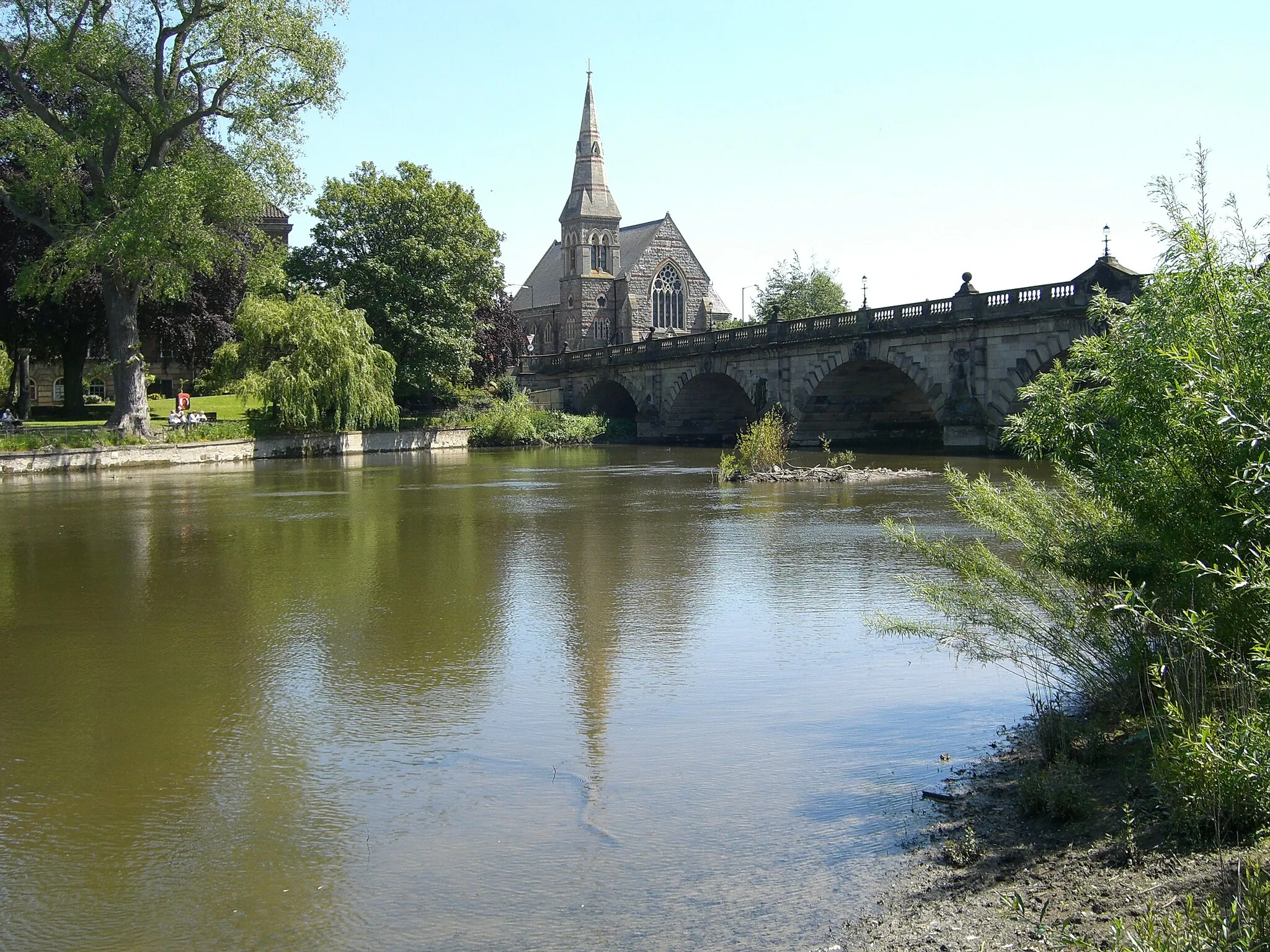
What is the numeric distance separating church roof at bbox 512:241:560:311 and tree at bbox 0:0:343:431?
62725 mm

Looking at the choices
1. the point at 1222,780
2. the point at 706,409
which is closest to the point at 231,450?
the point at 706,409

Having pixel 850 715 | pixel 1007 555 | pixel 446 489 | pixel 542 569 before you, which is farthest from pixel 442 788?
pixel 446 489

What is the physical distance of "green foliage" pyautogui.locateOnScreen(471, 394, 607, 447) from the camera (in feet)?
167

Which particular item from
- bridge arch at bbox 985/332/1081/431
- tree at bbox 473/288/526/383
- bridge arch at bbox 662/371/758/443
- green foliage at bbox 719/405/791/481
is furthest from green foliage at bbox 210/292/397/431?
bridge arch at bbox 985/332/1081/431

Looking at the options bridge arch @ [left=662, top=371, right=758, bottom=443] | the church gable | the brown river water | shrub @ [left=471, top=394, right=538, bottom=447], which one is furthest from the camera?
the church gable

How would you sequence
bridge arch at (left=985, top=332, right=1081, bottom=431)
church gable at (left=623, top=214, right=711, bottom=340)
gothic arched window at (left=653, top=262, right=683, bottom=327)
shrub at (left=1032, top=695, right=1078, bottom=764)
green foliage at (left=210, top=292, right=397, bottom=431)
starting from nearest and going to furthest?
shrub at (left=1032, top=695, right=1078, bottom=764) < bridge arch at (left=985, top=332, right=1081, bottom=431) < green foliage at (left=210, top=292, right=397, bottom=431) < church gable at (left=623, top=214, right=711, bottom=340) < gothic arched window at (left=653, top=262, right=683, bottom=327)

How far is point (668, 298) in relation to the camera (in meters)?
92.8

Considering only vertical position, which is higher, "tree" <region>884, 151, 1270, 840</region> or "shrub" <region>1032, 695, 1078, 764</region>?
"tree" <region>884, 151, 1270, 840</region>

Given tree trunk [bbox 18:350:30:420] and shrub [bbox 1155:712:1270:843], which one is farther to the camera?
tree trunk [bbox 18:350:30:420]

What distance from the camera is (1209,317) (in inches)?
236

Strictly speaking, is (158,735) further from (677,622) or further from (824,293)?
(824,293)

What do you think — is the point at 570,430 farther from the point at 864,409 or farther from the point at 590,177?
the point at 590,177

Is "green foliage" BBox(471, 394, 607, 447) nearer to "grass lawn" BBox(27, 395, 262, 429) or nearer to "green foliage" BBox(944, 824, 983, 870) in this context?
"grass lawn" BBox(27, 395, 262, 429)

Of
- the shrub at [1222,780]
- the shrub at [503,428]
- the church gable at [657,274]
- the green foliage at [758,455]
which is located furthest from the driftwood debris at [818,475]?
the church gable at [657,274]
